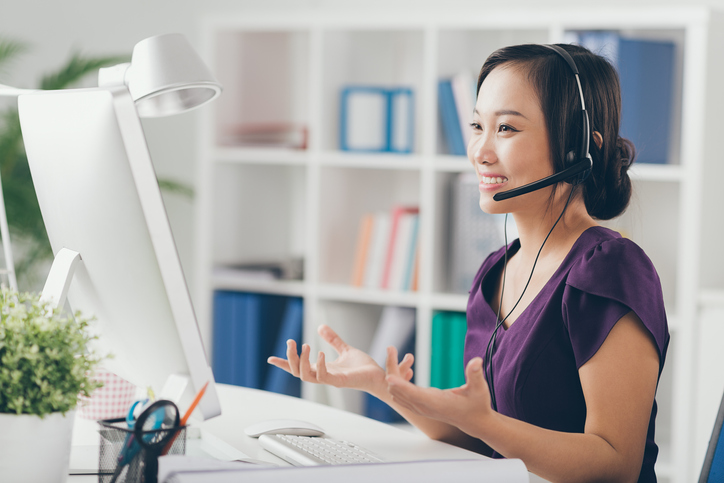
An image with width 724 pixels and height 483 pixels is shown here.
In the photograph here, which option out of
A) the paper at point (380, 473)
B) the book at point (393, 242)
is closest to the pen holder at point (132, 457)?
the paper at point (380, 473)

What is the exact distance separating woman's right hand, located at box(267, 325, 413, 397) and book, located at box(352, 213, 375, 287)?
4.56ft

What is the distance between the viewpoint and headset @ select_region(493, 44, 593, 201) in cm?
108

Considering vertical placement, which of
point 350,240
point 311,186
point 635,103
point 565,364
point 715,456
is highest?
point 635,103

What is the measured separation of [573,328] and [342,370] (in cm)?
34

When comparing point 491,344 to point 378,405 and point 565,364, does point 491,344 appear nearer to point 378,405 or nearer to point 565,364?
point 565,364

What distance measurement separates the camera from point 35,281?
2607 mm

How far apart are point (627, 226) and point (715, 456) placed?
1.31m

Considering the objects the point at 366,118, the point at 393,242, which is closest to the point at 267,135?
the point at 366,118

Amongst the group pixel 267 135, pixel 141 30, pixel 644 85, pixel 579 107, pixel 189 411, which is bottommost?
pixel 189 411

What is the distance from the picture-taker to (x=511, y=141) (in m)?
1.15

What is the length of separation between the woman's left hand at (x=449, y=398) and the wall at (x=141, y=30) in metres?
2.12

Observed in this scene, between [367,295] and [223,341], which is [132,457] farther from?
[223,341]

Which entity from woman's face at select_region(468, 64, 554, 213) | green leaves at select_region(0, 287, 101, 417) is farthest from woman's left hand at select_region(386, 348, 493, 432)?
woman's face at select_region(468, 64, 554, 213)

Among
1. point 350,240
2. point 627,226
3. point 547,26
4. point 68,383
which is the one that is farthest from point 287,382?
point 68,383
